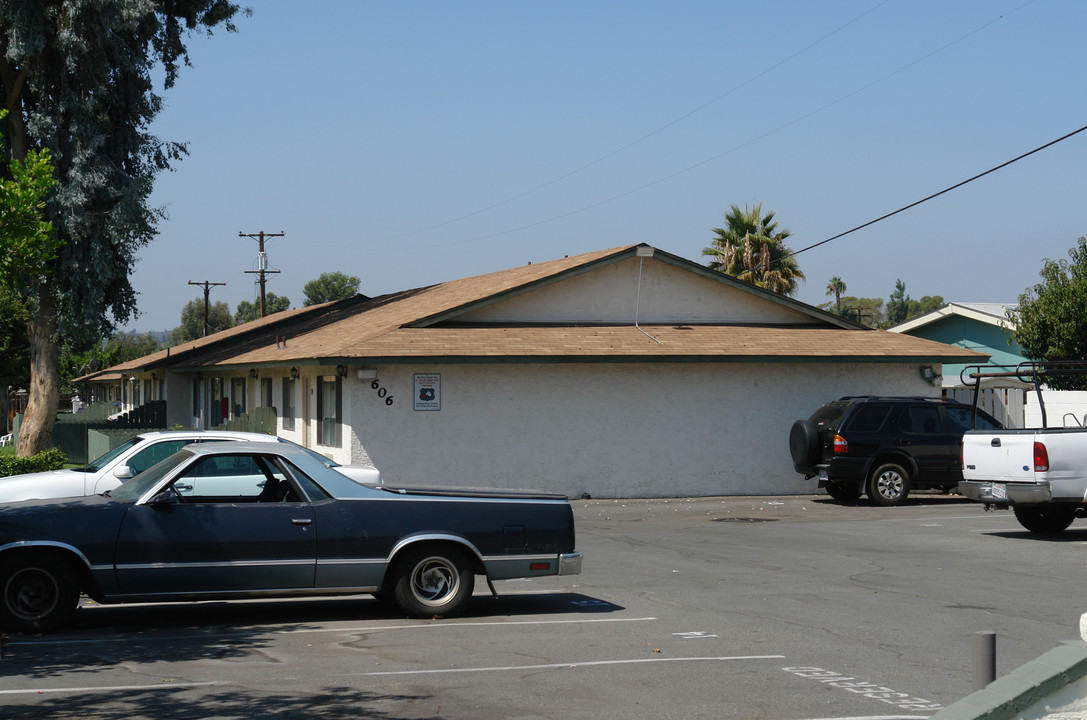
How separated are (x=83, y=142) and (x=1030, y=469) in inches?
915

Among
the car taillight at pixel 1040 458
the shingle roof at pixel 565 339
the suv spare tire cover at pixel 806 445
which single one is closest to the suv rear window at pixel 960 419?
the shingle roof at pixel 565 339

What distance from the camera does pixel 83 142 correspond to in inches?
1135

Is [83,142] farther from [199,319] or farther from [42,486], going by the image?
[199,319]

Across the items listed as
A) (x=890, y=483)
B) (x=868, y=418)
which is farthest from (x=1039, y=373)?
(x=890, y=483)

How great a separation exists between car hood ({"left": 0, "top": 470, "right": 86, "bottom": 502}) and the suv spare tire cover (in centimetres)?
1345

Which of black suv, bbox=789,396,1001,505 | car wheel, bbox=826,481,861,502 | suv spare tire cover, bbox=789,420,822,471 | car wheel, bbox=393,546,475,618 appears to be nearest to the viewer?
car wheel, bbox=393,546,475,618

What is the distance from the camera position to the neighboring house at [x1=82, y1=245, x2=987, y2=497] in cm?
2214

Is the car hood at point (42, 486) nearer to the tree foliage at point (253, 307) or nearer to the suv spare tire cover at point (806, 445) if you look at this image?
the suv spare tire cover at point (806, 445)

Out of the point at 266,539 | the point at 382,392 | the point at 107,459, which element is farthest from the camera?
the point at 382,392

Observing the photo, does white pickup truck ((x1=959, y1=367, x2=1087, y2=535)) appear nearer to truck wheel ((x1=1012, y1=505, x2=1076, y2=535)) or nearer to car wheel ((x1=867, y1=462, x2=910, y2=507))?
truck wheel ((x1=1012, y1=505, x2=1076, y2=535))

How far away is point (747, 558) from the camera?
14.5 meters

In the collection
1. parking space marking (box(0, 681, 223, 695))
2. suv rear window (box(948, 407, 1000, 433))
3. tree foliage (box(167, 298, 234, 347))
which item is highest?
tree foliage (box(167, 298, 234, 347))

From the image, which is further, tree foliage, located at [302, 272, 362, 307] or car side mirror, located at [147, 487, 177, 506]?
tree foliage, located at [302, 272, 362, 307]

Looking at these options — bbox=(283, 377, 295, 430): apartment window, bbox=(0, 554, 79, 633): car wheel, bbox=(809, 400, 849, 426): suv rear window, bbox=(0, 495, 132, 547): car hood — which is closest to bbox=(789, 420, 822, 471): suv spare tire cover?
bbox=(809, 400, 849, 426): suv rear window
